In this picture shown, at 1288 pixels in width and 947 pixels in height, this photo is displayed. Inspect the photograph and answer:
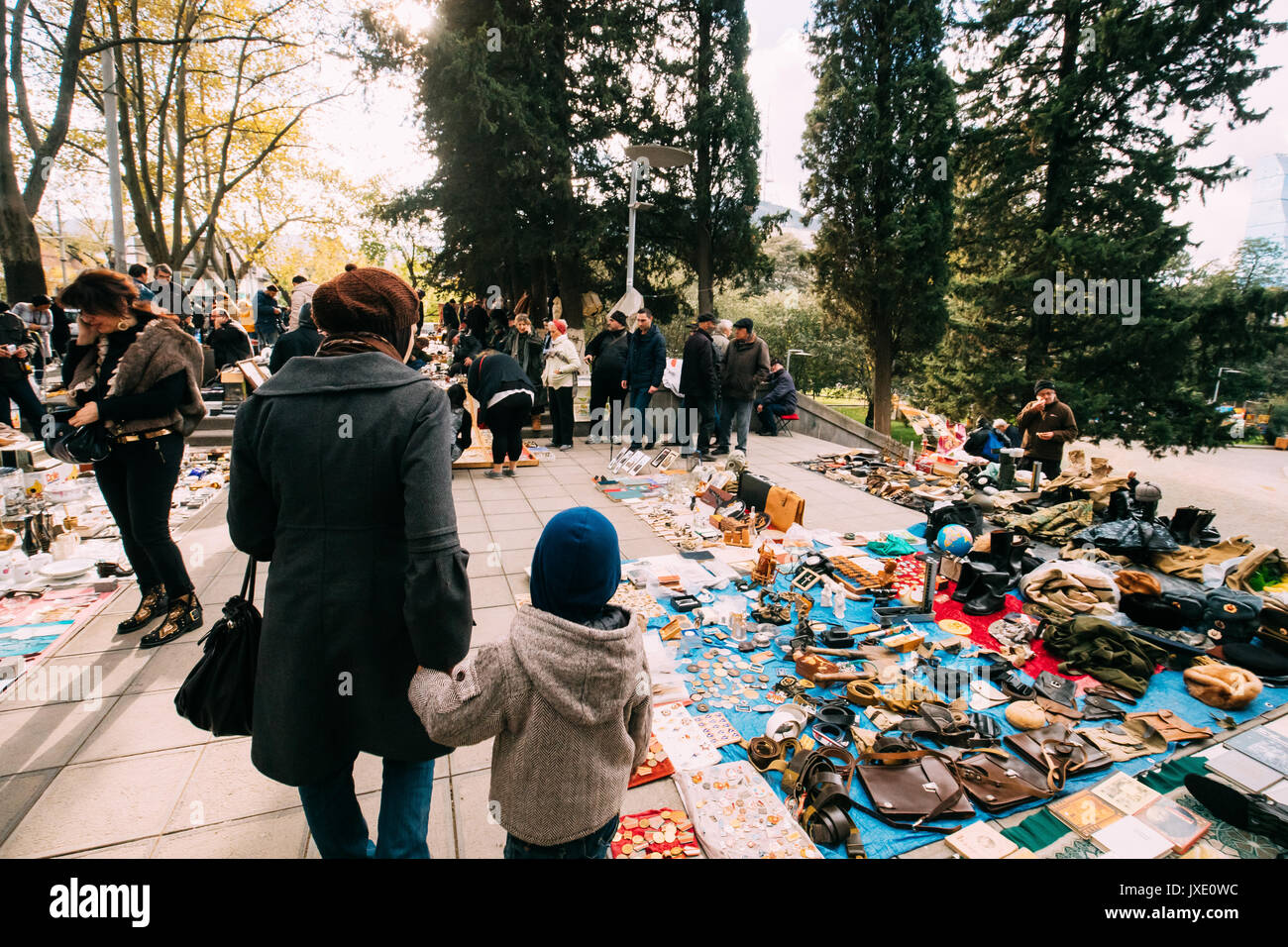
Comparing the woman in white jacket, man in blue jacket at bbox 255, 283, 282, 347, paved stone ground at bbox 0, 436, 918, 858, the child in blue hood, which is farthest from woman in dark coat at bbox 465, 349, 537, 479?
man in blue jacket at bbox 255, 283, 282, 347

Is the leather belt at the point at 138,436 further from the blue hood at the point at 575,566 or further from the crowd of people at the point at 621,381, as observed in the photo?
the crowd of people at the point at 621,381

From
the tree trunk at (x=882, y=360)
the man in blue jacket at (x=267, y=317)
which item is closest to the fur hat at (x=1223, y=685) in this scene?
the tree trunk at (x=882, y=360)

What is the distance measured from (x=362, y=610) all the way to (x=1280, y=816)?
3698 millimetres

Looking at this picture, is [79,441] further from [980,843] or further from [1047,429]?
[1047,429]

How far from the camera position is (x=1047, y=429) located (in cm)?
812

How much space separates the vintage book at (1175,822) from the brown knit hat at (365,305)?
3.64m

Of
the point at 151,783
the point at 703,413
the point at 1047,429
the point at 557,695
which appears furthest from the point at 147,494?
the point at 1047,429

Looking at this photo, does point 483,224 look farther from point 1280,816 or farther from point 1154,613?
point 1280,816

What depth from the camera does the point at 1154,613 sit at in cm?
428

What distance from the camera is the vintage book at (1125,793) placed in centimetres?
268

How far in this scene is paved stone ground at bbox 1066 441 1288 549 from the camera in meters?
14.3

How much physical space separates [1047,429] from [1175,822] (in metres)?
6.76
